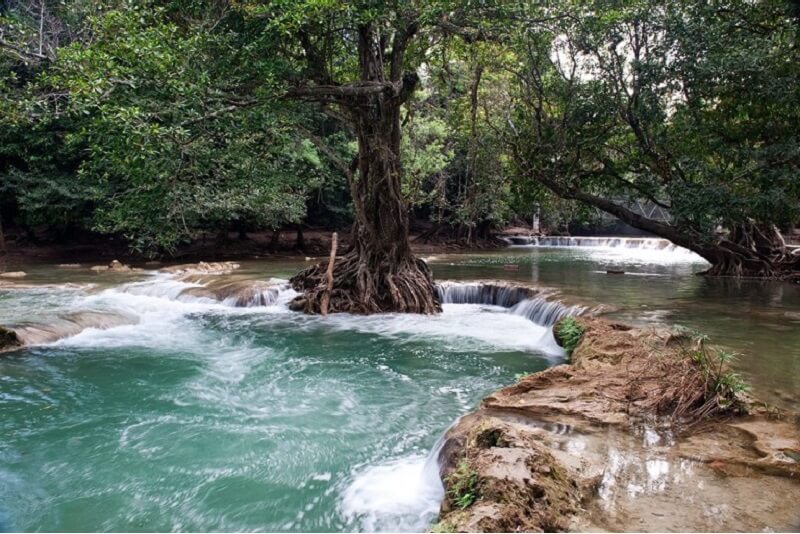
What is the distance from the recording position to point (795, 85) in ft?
32.8

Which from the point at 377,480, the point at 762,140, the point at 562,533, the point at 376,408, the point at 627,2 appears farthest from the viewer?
the point at 762,140

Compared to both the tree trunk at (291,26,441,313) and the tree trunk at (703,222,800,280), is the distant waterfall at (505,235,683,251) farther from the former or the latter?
the tree trunk at (291,26,441,313)

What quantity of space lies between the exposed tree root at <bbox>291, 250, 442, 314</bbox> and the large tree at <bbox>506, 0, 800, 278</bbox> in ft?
16.4

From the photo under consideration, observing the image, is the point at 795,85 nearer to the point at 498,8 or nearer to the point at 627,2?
the point at 627,2

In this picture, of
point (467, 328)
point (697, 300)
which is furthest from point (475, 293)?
point (697, 300)

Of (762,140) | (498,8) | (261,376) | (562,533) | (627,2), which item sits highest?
(627,2)

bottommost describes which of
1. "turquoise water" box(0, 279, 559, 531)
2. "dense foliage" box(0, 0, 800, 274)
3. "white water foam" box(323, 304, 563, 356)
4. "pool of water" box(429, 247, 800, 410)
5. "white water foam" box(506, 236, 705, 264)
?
"turquoise water" box(0, 279, 559, 531)

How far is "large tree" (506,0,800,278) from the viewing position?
10.6 meters

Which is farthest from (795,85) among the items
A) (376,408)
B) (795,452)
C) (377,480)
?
(377,480)

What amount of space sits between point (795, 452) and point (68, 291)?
1644cm

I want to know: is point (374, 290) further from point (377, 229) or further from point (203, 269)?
point (203, 269)

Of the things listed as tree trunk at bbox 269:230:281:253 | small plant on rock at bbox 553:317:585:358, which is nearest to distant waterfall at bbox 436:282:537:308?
small plant on rock at bbox 553:317:585:358

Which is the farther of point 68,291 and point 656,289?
point 68,291

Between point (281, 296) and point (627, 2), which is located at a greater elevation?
point (627, 2)
